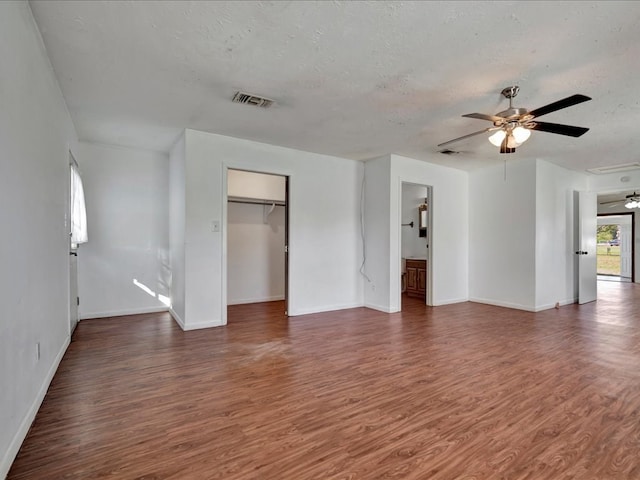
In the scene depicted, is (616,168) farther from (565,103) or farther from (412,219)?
(565,103)

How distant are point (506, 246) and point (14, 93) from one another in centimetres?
637

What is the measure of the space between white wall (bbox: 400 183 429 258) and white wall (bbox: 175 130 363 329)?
7.72 ft

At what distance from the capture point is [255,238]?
6.16 meters

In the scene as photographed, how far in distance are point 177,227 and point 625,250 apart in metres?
13.0

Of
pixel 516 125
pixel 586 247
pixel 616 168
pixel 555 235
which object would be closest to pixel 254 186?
pixel 516 125

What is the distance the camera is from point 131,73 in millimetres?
2758

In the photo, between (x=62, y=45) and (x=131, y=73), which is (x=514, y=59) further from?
(x=62, y=45)

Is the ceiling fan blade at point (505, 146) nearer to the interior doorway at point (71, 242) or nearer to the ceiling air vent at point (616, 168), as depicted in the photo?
the ceiling air vent at point (616, 168)

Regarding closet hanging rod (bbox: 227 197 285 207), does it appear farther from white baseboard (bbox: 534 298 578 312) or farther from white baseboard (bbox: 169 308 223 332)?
white baseboard (bbox: 534 298 578 312)

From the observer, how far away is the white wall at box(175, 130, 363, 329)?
4.25 metres

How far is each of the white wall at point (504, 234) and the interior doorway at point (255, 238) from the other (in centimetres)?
359

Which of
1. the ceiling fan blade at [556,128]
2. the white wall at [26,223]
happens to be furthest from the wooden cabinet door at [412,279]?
the white wall at [26,223]

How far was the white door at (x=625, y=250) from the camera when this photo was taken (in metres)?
10.3

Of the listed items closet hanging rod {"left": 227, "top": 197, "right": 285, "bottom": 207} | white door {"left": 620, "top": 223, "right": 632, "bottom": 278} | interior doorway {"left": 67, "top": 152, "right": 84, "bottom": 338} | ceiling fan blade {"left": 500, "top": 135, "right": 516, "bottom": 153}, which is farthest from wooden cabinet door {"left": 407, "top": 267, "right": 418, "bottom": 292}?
white door {"left": 620, "top": 223, "right": 632, "bottom": 278}
